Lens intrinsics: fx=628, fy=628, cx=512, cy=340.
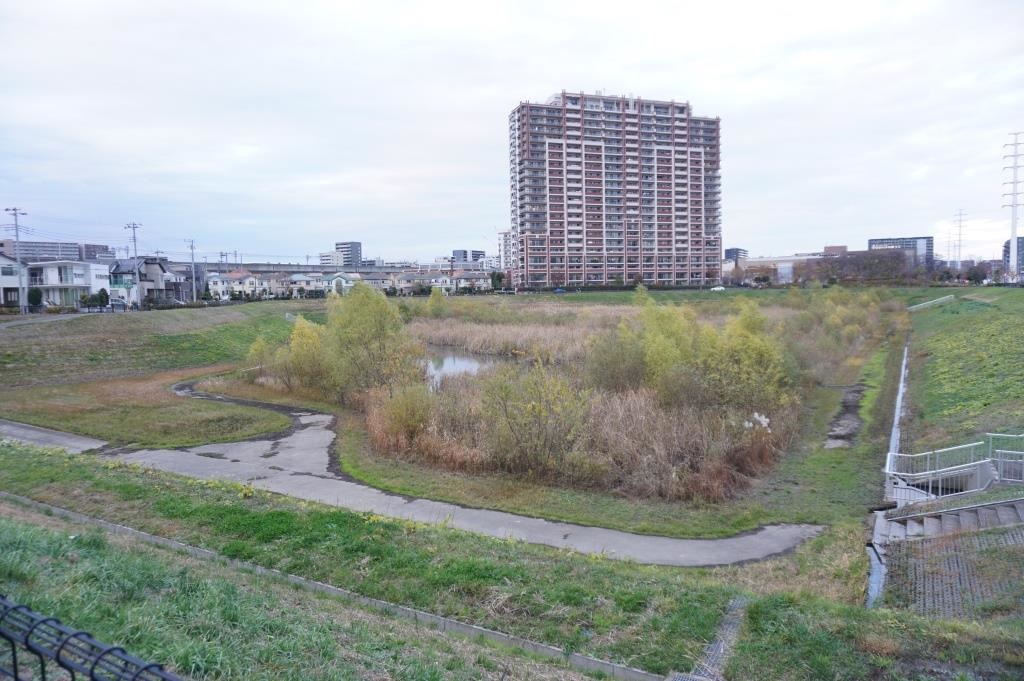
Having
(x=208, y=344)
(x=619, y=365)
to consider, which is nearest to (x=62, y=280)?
(x=208, y=344)

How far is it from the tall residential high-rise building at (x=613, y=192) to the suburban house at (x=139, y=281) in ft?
161

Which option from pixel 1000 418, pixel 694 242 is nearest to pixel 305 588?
pixel 1000 418

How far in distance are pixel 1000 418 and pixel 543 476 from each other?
13900mm

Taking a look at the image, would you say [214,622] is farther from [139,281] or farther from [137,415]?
[139,281]

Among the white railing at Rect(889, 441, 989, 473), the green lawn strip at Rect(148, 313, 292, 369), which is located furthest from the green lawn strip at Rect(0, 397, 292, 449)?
the white railing at Rect(889, 441, 989, 473)

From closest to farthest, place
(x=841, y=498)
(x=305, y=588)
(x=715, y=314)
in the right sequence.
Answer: (x=305, y=588) < (x=841, y=498) < (x=715, y=314)

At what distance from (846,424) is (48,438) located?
1067 inches

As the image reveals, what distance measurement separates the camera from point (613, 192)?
105688 mm

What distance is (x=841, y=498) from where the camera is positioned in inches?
601

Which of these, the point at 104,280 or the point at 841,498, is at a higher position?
the point at 104,280

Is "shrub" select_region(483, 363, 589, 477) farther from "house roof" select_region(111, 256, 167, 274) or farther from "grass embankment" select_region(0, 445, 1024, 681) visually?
"house roof" select_region(111, 256, 167, 274)

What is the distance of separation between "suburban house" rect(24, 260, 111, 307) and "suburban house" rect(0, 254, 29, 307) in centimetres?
224

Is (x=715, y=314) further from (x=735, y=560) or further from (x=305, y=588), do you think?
(x=305, y=588)

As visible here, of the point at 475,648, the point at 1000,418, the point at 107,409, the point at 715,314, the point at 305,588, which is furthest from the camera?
the point at 715,314
